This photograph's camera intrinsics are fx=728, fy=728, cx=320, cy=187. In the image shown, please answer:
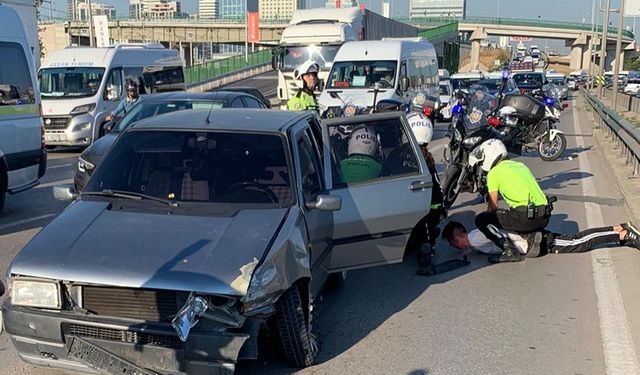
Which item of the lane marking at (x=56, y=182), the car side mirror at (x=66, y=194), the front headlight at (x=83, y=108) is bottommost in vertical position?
the lane marking at (x=56, y=182)

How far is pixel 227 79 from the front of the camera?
2010 inches

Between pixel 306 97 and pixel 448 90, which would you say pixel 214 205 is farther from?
pixel 448 90

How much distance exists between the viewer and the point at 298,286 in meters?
4.53

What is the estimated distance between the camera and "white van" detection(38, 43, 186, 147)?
Result: 16.5 metres

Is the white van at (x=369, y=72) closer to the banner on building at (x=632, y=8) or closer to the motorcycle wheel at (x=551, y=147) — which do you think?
the motorcycle wheel at (x=551, y=147)

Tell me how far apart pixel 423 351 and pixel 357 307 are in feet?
3.56

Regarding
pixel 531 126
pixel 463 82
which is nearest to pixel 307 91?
pixel 531 126

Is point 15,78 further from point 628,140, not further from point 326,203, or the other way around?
point 628,140

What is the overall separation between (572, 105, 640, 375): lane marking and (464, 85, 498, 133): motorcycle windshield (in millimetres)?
2953

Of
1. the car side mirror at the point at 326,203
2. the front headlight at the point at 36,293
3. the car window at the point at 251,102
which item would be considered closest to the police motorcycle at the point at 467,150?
the car window at the point at 251,102

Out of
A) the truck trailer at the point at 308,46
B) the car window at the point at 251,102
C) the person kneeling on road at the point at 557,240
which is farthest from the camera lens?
the truck trailer at the point at 308,46

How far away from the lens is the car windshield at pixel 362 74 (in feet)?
66.8

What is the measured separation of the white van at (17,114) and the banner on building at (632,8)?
20.6 m

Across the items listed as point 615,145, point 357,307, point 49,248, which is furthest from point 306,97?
point 615,145
